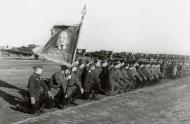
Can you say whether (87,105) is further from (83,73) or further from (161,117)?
(161,117)

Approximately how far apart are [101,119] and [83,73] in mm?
4268

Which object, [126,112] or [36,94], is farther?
[126,112]

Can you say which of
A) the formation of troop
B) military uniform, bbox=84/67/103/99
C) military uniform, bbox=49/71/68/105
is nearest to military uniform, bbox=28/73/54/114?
the formation of troop

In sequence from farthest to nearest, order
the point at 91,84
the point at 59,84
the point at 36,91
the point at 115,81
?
the point at 115,81 → the point at 91,84 → the point at 59,84 → the point at 36,91

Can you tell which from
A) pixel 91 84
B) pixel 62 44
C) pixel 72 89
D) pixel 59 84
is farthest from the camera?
pixel 91 84

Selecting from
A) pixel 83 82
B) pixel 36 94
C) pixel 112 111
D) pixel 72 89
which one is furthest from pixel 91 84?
pixel 36 94

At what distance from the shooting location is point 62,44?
11.6m

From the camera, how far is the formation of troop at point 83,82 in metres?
9.53

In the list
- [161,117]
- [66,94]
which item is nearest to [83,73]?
[66,94]

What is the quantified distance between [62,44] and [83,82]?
2406 millimetres

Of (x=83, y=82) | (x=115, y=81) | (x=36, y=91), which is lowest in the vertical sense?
(x=115, y=81)

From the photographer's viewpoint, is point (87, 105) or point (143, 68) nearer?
point (87, 105)

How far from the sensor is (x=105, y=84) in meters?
14.6

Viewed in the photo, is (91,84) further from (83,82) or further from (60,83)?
(60,83)
